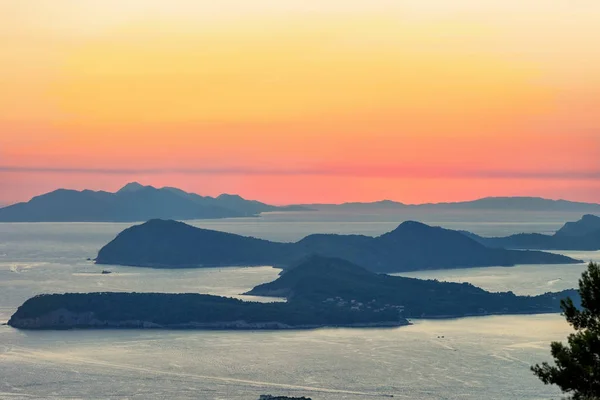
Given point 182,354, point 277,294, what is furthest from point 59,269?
point 182,354

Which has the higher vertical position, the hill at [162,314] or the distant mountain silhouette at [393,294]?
the distant mountain silhouette at [393,294]

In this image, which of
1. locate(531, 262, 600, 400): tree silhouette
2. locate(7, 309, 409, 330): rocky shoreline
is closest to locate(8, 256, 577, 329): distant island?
locate(7, 309, 409, 330): rocky shoreline

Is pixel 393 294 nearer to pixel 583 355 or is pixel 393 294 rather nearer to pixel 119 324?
pixel 119 324

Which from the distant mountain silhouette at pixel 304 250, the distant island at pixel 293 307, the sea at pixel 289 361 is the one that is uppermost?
the distant mountain silhouette at pixel 304 250

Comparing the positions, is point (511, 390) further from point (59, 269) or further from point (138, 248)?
point (138, 248)

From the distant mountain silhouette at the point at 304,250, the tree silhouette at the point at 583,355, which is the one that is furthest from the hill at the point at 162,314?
the tree silhouette at the point at 583,355

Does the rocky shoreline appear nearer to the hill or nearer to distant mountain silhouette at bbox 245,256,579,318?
the hill

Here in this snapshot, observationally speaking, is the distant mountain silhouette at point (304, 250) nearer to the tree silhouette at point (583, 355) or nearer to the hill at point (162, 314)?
the hill at point (162, 314)
